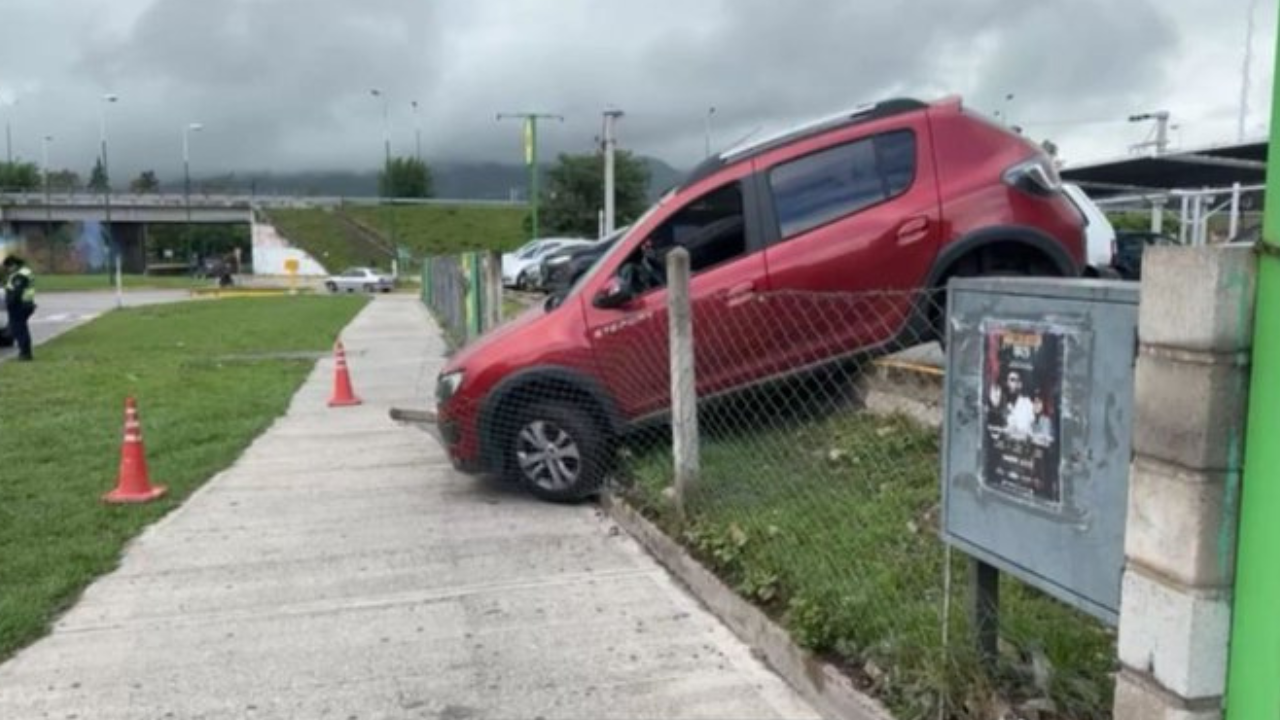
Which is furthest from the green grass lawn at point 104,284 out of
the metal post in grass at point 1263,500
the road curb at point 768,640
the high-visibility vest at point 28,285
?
the metal post in grass at point 1263,500

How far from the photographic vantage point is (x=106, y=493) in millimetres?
7695

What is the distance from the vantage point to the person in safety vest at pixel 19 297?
55.4ft

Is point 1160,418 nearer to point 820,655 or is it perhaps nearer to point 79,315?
point 820,655

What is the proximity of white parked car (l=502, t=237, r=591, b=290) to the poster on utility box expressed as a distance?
2993cm

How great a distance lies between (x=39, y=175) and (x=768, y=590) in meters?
153

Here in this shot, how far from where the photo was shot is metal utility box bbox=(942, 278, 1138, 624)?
259cm

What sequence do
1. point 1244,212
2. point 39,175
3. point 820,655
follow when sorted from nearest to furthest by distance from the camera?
point 820,655 → point 1244,212 → point 39,175

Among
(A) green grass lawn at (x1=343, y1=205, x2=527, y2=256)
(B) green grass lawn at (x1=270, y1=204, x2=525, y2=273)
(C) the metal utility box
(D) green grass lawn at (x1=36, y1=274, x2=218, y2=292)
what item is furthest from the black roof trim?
(A) green grass lawn at (x1=343, y1=205, x2=527, y2=256)

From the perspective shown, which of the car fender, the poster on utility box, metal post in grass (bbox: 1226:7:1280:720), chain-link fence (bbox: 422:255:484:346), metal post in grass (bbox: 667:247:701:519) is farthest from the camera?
chain-link fence (bbox: 422:255:484:346)

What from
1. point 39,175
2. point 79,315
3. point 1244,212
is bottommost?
point 79,315

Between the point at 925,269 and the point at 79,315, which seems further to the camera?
the point at 79,315

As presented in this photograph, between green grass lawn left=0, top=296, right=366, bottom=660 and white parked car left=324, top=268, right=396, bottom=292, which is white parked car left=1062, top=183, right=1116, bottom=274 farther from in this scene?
white parked car left=324, top=268, right=396, bottom=292

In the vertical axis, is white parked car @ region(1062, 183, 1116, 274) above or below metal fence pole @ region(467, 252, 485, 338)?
above

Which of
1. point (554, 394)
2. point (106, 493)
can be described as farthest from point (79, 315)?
point (554, 394)
